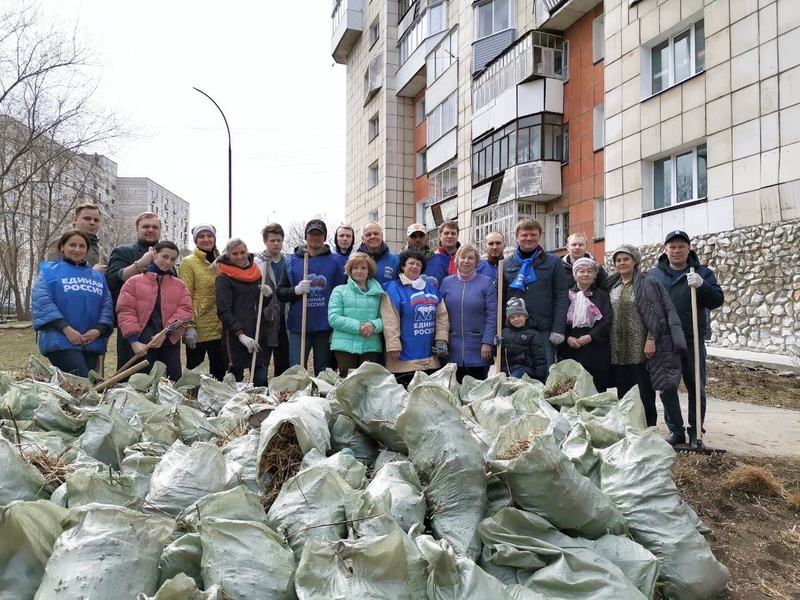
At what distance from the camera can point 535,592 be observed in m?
1.90

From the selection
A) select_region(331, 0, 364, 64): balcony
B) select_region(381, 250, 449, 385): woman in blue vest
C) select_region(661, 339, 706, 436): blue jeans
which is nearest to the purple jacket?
select_region(381, 250, 449, 385): woman in blue vest

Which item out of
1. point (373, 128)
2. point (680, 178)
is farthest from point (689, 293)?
point (373, 128)

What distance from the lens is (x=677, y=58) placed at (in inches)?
481

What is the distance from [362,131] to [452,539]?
92.4 ft

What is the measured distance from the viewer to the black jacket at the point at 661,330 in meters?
4.61

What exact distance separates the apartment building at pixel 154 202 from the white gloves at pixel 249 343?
2677 inches

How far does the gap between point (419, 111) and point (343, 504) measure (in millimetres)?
25119

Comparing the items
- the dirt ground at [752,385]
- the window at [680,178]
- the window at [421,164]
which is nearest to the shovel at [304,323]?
the dirt ground at [752,385]

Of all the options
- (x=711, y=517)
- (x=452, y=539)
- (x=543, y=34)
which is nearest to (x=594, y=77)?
(x=543, y=34)

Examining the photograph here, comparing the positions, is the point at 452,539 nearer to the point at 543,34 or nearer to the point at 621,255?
the point at 621,255

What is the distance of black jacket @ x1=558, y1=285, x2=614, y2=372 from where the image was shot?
4.83 m

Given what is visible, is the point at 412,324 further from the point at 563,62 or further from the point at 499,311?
the point at 563,62

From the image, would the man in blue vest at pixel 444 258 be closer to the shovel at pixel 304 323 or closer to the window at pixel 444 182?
the shovel at pixel 304 323

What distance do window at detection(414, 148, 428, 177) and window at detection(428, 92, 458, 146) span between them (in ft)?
6.97
